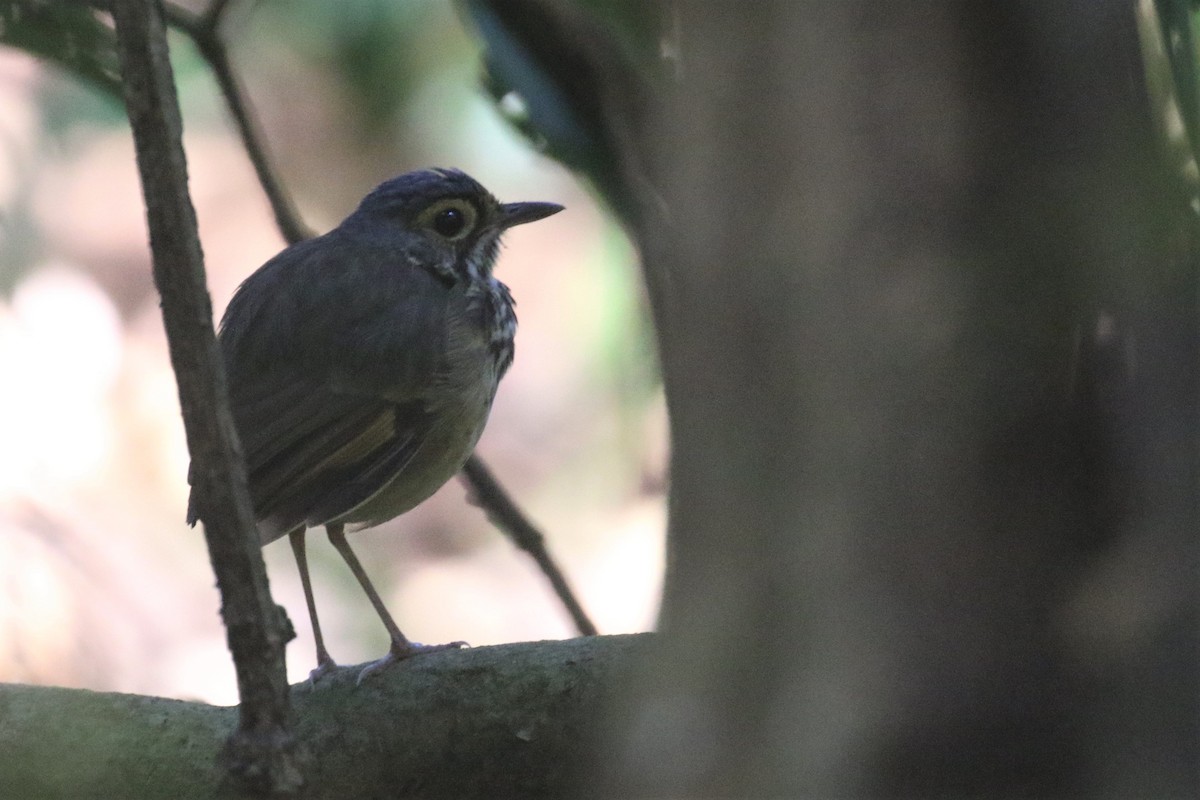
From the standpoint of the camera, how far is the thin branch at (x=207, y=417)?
1620 millimetres

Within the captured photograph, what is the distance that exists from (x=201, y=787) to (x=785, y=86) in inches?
75.0

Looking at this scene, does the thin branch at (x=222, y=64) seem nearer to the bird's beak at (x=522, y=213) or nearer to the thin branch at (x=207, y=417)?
the bird's beak at (x=522, y=213)

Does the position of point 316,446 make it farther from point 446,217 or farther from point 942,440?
point 942,440

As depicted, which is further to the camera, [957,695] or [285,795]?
[285,795]

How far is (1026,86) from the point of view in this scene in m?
0.96

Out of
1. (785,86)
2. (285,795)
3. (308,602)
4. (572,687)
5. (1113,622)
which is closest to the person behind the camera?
(1113,622)

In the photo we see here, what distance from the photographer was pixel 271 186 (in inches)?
134

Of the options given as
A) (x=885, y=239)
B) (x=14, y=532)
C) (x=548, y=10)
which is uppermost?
(x=548, y=10)

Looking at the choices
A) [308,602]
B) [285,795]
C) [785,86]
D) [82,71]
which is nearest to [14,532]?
[308,602]

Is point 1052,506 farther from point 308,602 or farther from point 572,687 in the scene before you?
point 308,602

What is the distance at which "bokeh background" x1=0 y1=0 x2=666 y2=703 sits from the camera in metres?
4.91

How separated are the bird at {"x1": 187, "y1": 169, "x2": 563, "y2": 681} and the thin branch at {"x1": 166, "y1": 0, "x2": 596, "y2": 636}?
141 millimetres

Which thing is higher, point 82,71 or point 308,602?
point 82,71

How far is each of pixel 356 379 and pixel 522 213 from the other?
906mm
